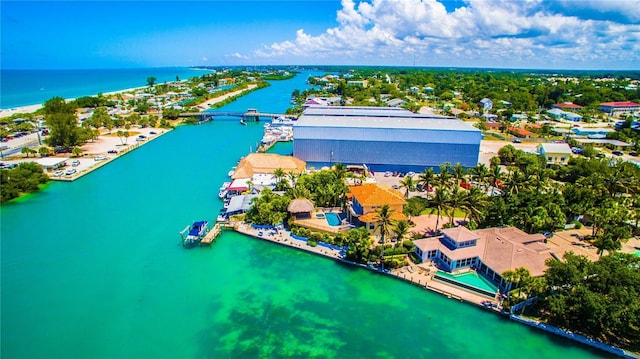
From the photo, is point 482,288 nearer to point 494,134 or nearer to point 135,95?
point 494,134

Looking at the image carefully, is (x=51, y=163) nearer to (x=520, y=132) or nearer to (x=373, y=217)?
(x=373, y=217)

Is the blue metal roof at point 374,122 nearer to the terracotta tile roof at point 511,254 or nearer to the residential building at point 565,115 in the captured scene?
the terracotta tile roof at point 511,254

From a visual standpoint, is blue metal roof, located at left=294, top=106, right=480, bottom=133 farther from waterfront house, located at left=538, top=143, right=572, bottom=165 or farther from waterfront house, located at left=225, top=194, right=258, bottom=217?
waterfront house, located at left=225, top=194, right=258, bottom=217

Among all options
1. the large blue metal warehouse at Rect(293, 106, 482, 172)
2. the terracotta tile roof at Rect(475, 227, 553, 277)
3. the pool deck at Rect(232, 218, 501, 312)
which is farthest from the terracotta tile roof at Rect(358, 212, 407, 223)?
the large blue metal warehouse at Rect(293, 106, 482, 172)

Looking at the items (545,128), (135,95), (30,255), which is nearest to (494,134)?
(545,128)

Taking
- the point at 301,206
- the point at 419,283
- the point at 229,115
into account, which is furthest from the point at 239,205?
the point at 229,115
